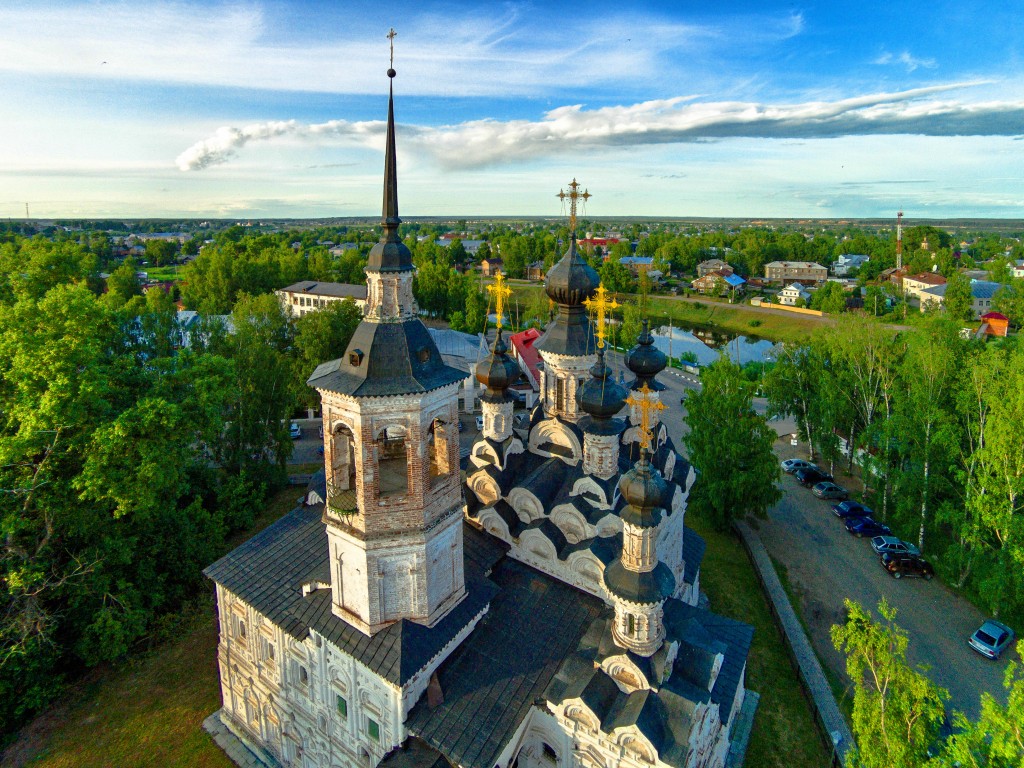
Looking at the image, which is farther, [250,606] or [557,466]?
[557,466]

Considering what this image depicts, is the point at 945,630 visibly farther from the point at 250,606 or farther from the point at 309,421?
the point at 309,421

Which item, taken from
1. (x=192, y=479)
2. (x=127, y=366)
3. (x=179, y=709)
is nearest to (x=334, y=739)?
(x=179, y=709)

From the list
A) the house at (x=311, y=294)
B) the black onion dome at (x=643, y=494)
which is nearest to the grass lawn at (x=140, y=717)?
the black onion dome at (x=643, y=494)

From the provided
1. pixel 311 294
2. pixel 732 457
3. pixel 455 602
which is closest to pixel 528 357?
pixel 732 457

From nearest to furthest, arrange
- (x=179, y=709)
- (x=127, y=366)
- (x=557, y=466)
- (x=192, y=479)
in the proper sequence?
(x=557, y=466)
(x=179, y=709)
(x=127, y=366)
(x=192, y=479)

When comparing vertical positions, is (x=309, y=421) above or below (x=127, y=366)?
below

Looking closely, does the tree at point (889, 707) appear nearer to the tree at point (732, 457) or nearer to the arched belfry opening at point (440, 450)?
the arched belfry opening at point (440, 450)
